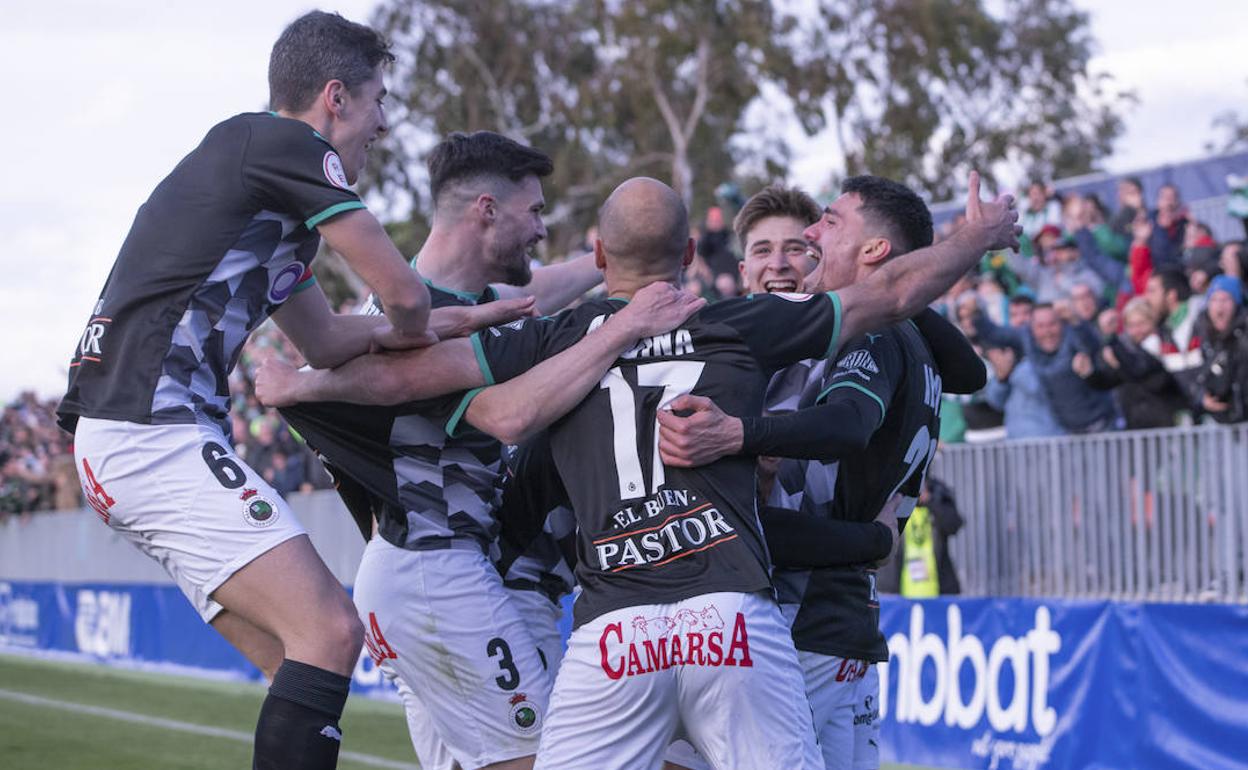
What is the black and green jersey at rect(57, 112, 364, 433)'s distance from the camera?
460 centimetres

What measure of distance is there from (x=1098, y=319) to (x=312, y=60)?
1028 centimetres

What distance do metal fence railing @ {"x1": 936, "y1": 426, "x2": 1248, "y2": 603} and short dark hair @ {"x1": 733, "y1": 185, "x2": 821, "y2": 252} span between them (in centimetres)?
594

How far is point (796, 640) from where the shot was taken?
493cm

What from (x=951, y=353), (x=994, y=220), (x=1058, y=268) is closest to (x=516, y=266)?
(x=951, y=353)

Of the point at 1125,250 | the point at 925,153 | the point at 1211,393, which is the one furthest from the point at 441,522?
the point at 925,153

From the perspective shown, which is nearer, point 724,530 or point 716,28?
point 724,530

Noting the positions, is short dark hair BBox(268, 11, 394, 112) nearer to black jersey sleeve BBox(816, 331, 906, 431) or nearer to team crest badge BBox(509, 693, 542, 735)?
black jersey sleeve BBox(816, 331, 906, 431)

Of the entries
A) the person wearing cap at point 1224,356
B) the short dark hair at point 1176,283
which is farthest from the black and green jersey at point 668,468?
the short dark hair at point 1176,283

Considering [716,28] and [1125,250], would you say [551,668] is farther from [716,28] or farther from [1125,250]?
[716,28]

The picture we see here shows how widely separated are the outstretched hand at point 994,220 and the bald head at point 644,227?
105cm

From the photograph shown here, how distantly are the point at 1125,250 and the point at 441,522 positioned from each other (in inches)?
429

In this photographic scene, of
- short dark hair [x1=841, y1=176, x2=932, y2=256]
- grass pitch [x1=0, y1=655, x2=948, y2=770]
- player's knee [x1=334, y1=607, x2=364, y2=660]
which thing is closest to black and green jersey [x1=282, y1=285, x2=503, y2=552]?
player's knee [x1=334, y1=607, x2=364, y2=660]

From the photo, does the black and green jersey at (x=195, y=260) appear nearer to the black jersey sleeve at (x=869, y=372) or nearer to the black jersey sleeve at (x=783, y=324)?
the black jersey sleeve at (x=783, y=324)

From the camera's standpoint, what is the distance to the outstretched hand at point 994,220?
4922 millimetres
